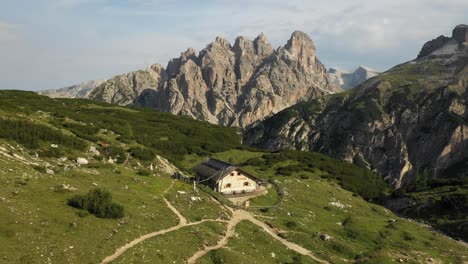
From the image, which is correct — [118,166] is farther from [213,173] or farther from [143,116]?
[143,116]

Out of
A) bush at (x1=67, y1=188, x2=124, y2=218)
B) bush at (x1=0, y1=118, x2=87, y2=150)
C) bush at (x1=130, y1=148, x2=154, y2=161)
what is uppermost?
bush at (x1=0, y1=118, x2=87, y2=150)

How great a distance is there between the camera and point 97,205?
3978cm

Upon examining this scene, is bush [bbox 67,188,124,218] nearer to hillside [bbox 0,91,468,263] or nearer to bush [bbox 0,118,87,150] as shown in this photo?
hillside [bbox 0,91,468,263]

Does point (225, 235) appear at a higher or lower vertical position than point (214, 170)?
lower

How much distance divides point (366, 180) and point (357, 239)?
7162 cm

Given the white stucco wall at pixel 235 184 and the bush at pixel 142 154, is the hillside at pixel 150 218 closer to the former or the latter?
the bush at pixel 142 154

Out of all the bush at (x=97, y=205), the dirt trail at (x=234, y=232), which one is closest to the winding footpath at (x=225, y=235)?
the dirt trail at (x=234, y=232)

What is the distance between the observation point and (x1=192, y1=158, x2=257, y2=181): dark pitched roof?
73.6 m

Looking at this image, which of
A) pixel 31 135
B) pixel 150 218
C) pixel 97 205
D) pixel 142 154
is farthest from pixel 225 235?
pixel 31 135

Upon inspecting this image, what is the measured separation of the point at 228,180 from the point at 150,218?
31.4m

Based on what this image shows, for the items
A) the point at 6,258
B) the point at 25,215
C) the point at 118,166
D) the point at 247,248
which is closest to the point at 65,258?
the point at 6,258

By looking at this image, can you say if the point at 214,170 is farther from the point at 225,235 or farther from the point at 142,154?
the point at 225,235

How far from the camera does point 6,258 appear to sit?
2764 centimetres

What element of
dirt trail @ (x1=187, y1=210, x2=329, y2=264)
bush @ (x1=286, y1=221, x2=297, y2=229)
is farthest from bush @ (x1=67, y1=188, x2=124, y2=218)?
bush @ (x1=286, y1=221, x2=297, y2=229)
